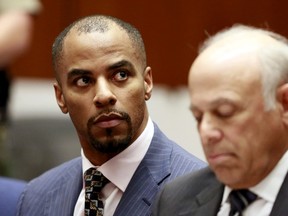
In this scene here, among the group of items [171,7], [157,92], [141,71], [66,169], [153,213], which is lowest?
[153,213]

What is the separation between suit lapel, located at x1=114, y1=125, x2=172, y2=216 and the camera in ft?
8.14

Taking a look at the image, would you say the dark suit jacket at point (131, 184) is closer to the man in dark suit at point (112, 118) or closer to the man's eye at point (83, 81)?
the man in dark suit at point (112, 118)

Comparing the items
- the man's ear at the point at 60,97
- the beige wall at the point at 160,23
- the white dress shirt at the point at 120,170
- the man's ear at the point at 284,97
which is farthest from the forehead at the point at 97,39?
the beige wall at the point at 160,23

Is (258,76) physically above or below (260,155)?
above

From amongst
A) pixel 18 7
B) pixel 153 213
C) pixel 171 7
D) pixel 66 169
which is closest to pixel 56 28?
pixel 171 7

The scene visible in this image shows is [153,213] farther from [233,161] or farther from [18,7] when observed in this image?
[18,7]

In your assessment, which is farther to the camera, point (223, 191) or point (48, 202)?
point (48, 202)

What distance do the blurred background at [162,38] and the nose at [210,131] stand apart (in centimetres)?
306

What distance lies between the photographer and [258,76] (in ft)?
6.56

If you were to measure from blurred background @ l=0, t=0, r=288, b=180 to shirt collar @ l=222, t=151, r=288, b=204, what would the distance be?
120 inches

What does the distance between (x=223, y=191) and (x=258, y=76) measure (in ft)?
0.98

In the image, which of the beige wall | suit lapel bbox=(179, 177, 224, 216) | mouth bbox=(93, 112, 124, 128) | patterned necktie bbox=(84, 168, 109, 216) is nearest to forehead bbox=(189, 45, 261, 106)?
suit lapel bbox=(179, 177, 224, 216)

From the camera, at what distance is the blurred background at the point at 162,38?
5.29 meters

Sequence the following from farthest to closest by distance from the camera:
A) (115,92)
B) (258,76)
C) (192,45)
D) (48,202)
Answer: (192,45) < (48,202) < (115,92) < (258,76)
